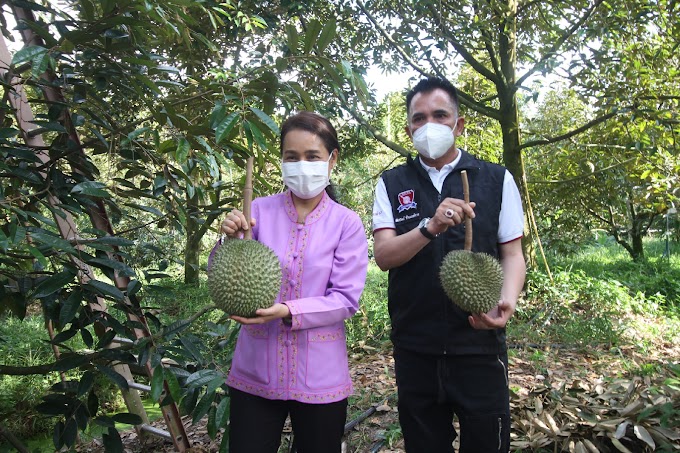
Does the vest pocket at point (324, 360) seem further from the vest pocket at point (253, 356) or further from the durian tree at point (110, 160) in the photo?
the durian tree at point (110, 160)

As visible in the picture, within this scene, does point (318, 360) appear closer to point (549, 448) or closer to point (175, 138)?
point (175, 138)

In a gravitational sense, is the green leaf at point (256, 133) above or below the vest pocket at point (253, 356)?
above

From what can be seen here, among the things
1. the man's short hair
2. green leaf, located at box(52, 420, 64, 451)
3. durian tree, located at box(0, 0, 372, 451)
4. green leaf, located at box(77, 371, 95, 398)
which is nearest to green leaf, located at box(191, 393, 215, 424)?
durian tree, located at box(0, 0, 372, 451)

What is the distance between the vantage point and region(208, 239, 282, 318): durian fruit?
139 centimetres

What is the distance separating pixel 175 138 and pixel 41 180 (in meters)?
0.45

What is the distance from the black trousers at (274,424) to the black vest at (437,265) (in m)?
0.37

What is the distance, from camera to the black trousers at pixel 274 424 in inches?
57.7

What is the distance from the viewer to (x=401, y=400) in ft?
5.62

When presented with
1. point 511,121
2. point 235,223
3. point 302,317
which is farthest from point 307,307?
point 511,121

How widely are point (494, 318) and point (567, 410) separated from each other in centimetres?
112

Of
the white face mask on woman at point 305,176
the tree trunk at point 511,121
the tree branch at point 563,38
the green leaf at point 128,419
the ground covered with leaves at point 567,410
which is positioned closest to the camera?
the white face mask on woman at point 305,176

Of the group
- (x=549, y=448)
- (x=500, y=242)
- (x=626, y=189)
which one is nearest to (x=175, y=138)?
(x=500, y=242)

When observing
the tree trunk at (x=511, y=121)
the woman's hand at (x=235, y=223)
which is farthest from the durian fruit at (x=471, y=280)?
the tree trunk at (x=511, y=121)

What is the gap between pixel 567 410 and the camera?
231 centimetres
